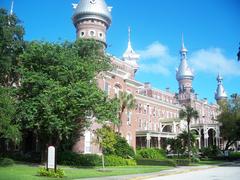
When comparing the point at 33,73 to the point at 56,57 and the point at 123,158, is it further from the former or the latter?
the point at 123,158

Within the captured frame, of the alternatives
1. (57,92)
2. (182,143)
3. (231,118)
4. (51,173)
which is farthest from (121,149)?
(231,118)

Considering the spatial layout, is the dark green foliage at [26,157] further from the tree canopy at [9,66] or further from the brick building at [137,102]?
the tree canopy at [9,66]

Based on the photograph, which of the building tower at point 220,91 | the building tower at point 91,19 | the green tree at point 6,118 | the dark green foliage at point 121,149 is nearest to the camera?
the green tree at point 6,118

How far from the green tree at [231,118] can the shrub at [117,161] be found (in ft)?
115

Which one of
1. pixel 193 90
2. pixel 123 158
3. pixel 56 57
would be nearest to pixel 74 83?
pixel 56 57

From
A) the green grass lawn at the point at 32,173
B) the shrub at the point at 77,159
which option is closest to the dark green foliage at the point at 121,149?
the shrub at the point at 77,159

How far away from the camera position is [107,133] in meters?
32.1

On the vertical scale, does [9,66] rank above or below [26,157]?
above

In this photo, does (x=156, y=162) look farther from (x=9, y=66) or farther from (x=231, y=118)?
(x=231, y=118)

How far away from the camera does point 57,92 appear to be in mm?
29281

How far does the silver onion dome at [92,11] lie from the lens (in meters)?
67.5

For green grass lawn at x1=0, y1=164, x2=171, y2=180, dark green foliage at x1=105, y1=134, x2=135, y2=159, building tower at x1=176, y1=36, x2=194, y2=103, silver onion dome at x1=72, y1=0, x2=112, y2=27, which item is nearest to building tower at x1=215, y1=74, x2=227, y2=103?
building tower at x1=176, y1=36, x2=194, y2=103

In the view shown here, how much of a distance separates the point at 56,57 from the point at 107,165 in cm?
1396

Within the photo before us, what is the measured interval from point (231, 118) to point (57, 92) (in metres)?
49.8
